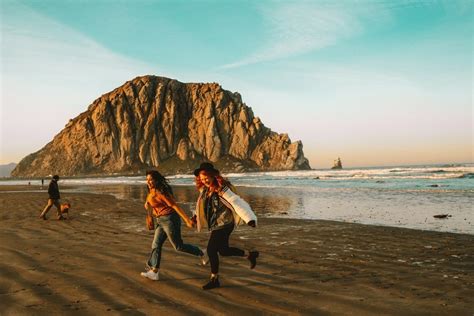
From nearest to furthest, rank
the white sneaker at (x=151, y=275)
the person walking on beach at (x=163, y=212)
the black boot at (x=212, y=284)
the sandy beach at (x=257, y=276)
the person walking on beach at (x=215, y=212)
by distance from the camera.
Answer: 1. the sandy beach at (x=257, y=276)
2. the black boot at (x=212, y=284)
3. the person walking on beach at (x=215, y=212)
4. the white sneaker at (x=151, y=275)
5. the person walking on beach at (x=163, y=212)

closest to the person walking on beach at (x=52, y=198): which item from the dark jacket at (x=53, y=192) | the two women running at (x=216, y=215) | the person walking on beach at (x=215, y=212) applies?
the dark jacket at (x=53, y=192)

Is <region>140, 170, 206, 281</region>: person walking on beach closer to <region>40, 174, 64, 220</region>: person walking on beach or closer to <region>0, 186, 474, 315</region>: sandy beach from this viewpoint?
<region>0, 186, 474, 315</region>: sandy beach

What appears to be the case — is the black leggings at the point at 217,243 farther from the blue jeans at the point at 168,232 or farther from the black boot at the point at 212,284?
the blue jeans at the point at 168,232

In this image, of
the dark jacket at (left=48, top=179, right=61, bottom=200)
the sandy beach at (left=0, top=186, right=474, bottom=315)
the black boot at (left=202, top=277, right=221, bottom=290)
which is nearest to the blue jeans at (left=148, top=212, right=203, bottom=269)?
the sandy beach at (left=0, top=186, right=474, bottom=315)

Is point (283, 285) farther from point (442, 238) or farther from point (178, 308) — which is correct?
point (442, 238)

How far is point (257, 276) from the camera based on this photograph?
23.8ft

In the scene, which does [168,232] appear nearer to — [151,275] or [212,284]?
[151,275]

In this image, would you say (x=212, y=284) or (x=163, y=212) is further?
(x=163, y=212)

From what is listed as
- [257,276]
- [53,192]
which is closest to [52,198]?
[53,192]

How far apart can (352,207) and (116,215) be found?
11.5 metres

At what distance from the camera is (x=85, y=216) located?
58.1 ft

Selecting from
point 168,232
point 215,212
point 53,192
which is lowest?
point 168,232

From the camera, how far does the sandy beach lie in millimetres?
5531

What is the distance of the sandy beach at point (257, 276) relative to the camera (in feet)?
18.1
